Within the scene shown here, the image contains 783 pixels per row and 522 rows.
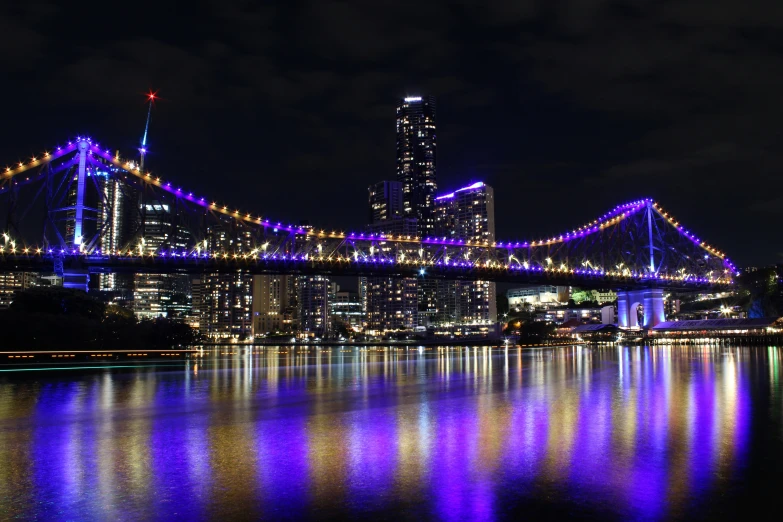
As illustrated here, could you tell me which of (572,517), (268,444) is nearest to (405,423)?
(268,444)

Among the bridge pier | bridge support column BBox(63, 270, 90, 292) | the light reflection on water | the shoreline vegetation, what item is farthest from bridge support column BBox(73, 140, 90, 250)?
the bridge pier

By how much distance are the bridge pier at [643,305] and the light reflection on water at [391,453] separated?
289 ft

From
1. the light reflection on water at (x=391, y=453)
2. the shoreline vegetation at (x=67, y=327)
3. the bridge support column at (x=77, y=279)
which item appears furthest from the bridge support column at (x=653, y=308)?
the light reflection on water at (x=391, y=453)

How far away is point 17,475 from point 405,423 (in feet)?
29.5

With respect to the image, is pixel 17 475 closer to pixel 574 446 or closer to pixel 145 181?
pixel 574 446

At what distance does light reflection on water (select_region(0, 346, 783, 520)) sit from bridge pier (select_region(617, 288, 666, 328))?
3474 inches

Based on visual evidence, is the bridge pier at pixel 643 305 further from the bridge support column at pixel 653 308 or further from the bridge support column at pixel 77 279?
the bridge support column at pixel 77 279

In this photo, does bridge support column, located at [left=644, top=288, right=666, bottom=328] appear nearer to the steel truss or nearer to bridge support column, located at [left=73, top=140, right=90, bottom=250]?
the steel truss

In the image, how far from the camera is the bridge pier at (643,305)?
360ft

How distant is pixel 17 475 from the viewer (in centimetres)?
1220

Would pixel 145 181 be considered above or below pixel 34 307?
above

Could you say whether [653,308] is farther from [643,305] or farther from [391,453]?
[391,453]

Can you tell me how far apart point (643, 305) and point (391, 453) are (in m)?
109

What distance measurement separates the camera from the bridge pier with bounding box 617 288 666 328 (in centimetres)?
10981
